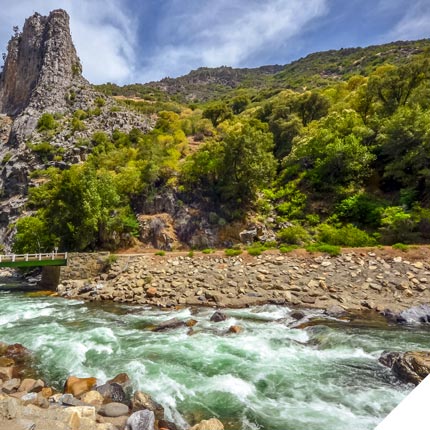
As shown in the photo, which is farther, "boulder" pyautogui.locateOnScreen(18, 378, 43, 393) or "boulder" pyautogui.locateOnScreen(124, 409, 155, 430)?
"boulder" pyautogui.locateOnScreen(18, 378, 43, 393)

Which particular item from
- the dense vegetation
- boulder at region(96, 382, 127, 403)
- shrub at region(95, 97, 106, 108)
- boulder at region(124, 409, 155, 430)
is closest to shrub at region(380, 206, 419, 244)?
the dense vegetation

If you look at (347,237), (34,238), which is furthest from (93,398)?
(34,238)

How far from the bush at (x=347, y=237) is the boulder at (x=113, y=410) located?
750 inches

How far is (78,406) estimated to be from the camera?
6.42m

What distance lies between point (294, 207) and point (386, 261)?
1269 cm

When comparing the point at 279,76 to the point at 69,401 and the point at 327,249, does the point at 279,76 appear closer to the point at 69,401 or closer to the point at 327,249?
the point at 327,249

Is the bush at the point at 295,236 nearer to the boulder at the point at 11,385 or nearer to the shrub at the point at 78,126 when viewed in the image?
the boulder at the point at 11,385

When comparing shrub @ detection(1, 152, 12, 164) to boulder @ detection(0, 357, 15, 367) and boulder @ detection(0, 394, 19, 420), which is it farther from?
boulder @ detection(0, 394, 19, 420)

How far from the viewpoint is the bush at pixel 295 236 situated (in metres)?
24.4

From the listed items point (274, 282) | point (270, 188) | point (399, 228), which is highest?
point (270, 188)

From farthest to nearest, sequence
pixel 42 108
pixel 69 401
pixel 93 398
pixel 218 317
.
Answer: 1. pixel 42 108
2. pixel 218 317
3. pixel 93 398
4. pixel 69 401

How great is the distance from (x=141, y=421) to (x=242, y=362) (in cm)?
399

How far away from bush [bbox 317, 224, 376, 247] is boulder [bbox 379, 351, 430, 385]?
13569 mm

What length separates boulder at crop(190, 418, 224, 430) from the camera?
5.85m
